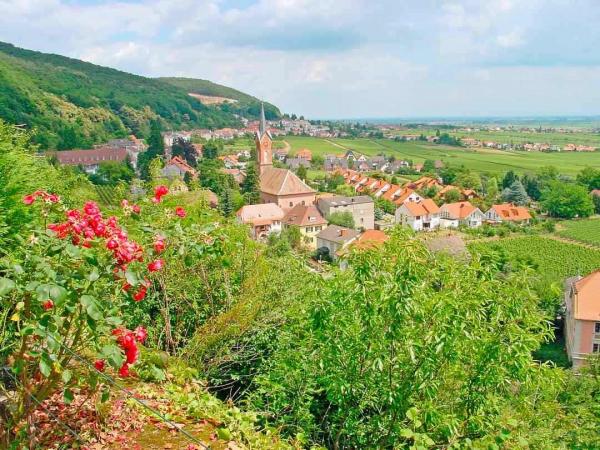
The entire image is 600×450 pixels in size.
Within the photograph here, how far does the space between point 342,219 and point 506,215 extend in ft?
73.9

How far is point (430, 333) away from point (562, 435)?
3.61 metres

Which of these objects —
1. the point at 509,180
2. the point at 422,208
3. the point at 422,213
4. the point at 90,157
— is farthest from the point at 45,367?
the point at 90,157

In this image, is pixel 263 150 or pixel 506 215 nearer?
pixel 506 215

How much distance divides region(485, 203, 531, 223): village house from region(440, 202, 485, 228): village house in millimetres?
996

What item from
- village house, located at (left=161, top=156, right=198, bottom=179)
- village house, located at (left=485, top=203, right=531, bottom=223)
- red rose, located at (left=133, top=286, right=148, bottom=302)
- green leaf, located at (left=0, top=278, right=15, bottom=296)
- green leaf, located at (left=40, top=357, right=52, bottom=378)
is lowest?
village house, located at (left=485, top=203, right=531, bottom=223)

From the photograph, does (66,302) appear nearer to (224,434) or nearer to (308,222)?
(224,434)

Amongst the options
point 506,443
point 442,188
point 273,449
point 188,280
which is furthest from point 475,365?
point 442,188

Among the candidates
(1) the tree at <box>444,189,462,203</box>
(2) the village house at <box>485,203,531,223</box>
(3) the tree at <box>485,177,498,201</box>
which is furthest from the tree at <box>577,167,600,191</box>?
(1) the tree at <box>444,189,462,203</box>

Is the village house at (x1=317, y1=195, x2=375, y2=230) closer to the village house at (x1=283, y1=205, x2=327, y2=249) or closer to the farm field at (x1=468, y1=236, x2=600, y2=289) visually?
the village house at (x1=283, y1=205, x2=327, y2=249)

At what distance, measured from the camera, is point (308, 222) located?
46594 millimetres

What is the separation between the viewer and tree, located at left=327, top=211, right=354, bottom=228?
4846cm

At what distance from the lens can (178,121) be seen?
6358 inches

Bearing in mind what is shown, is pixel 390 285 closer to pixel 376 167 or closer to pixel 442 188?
pixel 442 188

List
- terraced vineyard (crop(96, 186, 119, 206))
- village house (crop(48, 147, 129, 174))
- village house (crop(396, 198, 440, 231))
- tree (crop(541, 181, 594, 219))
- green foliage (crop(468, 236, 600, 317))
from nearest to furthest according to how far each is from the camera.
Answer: terraced vineyard (crop(96, 186, 119, 206))
green foliage (crop(468, 236, 600, 317))
village house (crop(396, 198, 440, 231))
tree (crop(541, 181, 594, 219))
village house (crop(48, 147, 129, 174))
